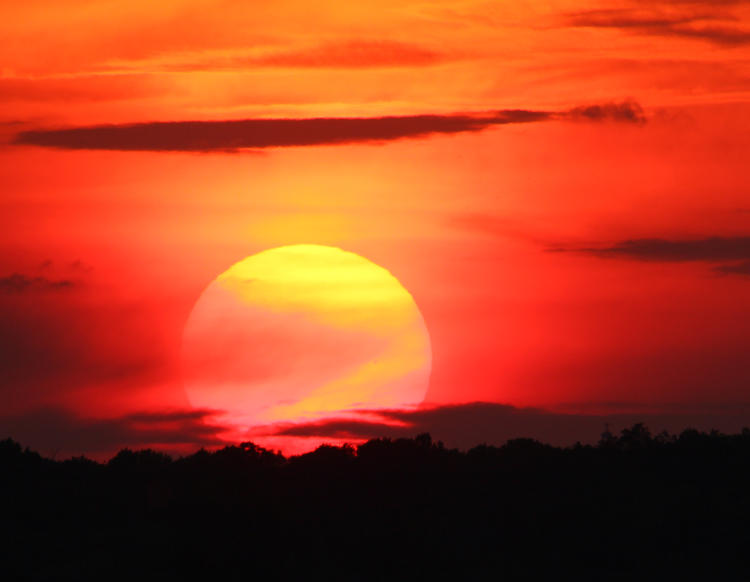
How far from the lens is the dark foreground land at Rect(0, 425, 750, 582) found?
41906 millimetres

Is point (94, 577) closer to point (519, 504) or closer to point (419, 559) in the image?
point (419, 559)

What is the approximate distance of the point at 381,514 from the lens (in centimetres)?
→ 4469

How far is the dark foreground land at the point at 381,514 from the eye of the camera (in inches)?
1650

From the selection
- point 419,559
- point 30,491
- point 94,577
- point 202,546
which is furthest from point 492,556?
point 30,491

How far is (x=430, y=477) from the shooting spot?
48250 mm

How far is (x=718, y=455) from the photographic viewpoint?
52.3 metres

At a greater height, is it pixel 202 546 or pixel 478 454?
pixel 478 454

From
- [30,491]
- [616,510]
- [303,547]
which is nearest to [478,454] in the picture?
[616,510]

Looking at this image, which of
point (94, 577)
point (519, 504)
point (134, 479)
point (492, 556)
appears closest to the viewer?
point (94, 577)

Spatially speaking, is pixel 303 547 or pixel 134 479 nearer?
pixel 303 547

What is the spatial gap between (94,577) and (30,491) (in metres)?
8.58

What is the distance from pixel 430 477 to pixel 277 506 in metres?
6.05

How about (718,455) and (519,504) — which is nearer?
(519,504)

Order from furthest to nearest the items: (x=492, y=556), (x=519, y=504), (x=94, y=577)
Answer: (x=519, y=504) < (x=492, y=556) < (x=94, y=577)
